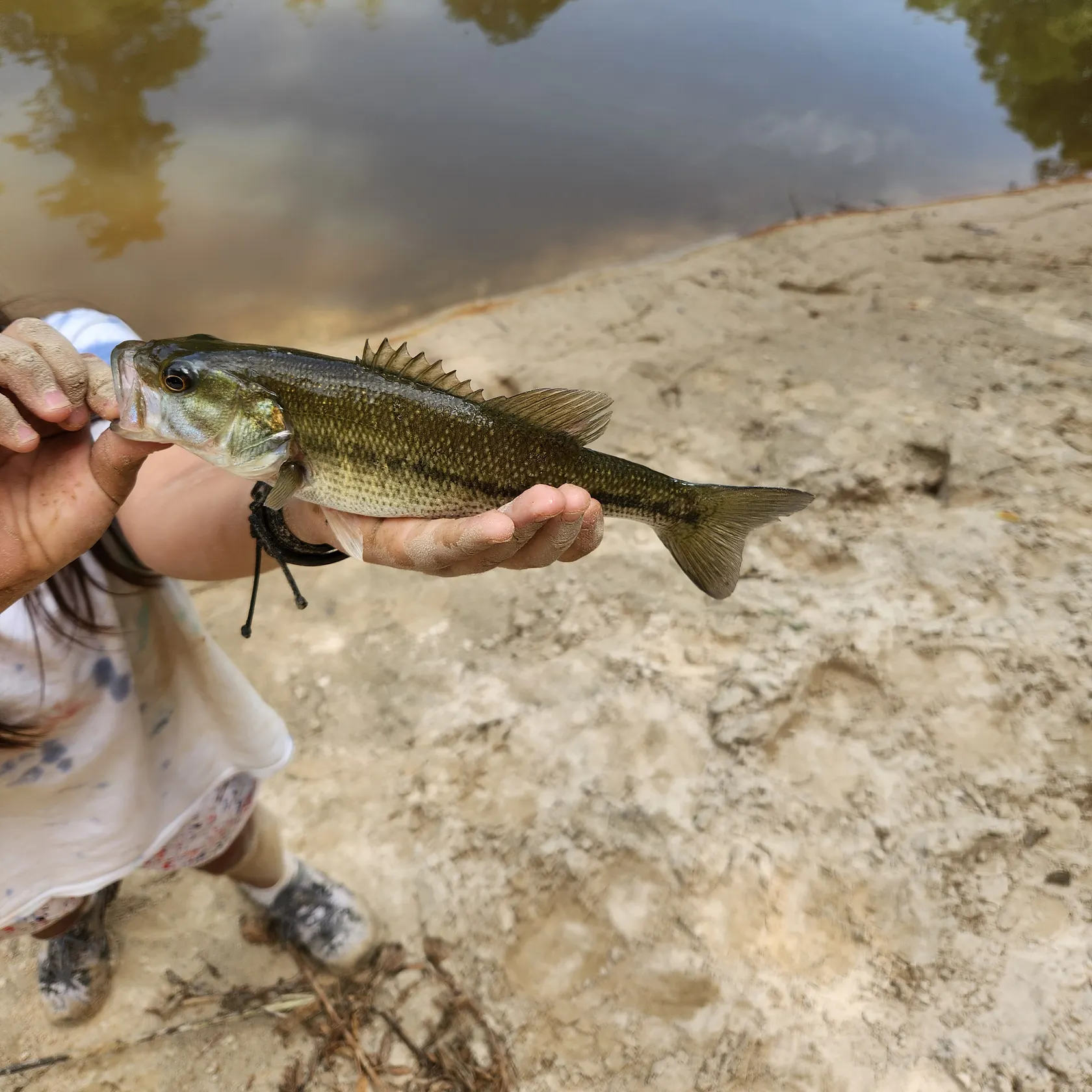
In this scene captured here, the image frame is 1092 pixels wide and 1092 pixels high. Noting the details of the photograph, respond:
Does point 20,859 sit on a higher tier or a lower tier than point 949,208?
lower

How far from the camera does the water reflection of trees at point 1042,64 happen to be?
852 cm

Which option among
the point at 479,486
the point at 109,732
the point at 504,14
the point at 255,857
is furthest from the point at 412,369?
the point at 504,14

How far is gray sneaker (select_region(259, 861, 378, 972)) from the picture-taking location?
2332 mm

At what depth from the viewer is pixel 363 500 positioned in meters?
1.58

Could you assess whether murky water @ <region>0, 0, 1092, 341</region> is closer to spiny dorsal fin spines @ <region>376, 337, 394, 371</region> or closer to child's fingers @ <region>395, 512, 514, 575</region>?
spiny dorsal fin spines @ <region>376, 337, 394, 371</region>

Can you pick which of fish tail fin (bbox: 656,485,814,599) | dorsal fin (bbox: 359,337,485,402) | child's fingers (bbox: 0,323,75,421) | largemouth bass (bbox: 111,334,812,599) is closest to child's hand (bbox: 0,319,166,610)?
child's fingers (bbox: 0,323,75,421)

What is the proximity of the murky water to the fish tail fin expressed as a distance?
16.0 feet

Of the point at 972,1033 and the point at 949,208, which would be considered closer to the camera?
the point at 972,1033

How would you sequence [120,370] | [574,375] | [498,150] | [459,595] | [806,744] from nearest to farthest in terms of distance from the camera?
[120,370] < [806,744] < [459,595] < [574,375] < [498,150]

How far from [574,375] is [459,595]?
189cm

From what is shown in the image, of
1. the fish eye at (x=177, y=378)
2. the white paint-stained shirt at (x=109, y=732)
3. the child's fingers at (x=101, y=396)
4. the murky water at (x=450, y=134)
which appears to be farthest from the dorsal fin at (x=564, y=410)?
the murky water at (x=450, y=134)

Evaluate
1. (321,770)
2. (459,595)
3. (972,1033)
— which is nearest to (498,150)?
(459,595)

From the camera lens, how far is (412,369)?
1647 mm

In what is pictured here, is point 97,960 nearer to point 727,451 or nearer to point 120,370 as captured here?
point 120,370
